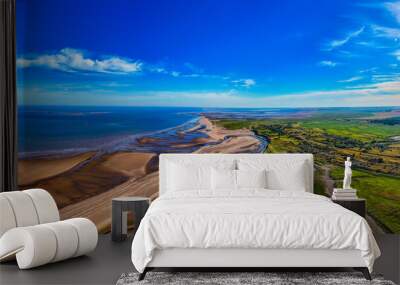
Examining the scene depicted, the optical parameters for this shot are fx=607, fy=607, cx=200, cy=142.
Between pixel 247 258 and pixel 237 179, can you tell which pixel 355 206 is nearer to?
pixel 237 179

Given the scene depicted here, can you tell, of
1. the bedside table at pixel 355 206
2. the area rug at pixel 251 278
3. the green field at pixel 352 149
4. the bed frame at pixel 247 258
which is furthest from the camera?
the green field at pixel 352 149

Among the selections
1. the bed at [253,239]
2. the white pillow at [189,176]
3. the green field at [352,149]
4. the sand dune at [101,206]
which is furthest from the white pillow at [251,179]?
the bed at [253,239]

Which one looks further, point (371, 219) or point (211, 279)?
point (371, 219)

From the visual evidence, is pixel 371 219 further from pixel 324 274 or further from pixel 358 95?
pixel 324 274

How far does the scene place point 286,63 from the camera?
299 inches

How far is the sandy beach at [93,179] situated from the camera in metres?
7.59

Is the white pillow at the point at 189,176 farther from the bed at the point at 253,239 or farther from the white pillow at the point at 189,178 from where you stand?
the bed at the point at 253,239

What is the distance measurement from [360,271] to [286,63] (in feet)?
10.4

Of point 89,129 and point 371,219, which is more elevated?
point 89,129

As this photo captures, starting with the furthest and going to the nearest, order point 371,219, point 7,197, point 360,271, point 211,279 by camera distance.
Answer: point 371,219 < point 7,197 < point 360,271 < point 211,279

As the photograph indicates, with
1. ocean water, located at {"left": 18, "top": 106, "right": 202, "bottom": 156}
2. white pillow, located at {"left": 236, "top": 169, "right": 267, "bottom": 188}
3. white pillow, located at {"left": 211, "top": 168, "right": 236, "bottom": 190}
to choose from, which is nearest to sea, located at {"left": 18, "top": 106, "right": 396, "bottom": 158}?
ocean water, located at {"left": 18, "top": 106, "right": 202, "bottom": 156}

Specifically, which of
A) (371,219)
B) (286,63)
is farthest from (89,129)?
(371,219)

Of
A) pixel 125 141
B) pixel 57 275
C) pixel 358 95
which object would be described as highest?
pixel 358 95

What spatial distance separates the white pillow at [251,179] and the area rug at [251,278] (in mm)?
1651
